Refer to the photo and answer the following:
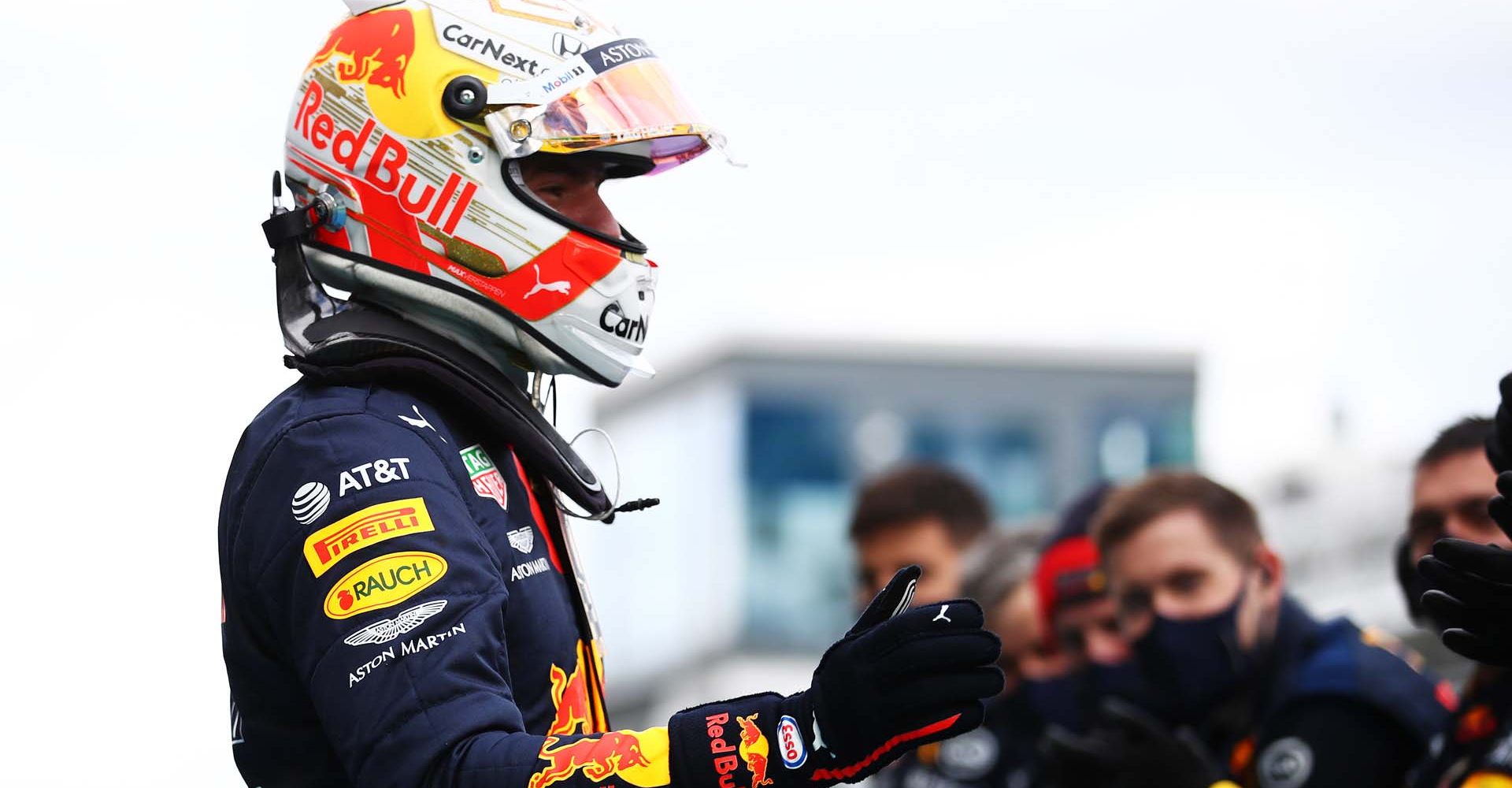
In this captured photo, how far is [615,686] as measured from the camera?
22750 millimetres

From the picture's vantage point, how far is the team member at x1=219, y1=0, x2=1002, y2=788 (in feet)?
7.53

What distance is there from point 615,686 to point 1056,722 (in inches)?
630

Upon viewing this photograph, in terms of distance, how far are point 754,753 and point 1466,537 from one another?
291 centimetres

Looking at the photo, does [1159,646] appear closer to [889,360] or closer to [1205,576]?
[1205,576]

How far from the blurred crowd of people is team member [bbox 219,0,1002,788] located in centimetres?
123

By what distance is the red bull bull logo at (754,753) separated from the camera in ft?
7.49

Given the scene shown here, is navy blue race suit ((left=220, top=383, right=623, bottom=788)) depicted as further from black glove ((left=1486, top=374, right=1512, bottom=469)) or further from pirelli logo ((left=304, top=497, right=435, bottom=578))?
black glove ((left=1486, top=374, right=1512, bottom=469))

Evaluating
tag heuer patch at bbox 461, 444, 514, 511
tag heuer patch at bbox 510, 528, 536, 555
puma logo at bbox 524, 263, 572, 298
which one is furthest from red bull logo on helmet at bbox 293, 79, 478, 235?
tag heuer patch at bbox 510, 528, 536, 555

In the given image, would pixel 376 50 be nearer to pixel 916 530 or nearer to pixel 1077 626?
pixel 1077 626

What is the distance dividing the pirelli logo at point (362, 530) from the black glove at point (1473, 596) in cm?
157

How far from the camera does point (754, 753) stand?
7.52 ft

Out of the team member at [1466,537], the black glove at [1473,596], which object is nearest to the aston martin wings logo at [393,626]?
the black glove at [1473,596]

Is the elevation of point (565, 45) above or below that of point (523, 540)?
above

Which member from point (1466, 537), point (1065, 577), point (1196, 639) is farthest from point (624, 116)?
point (1065, 577)
